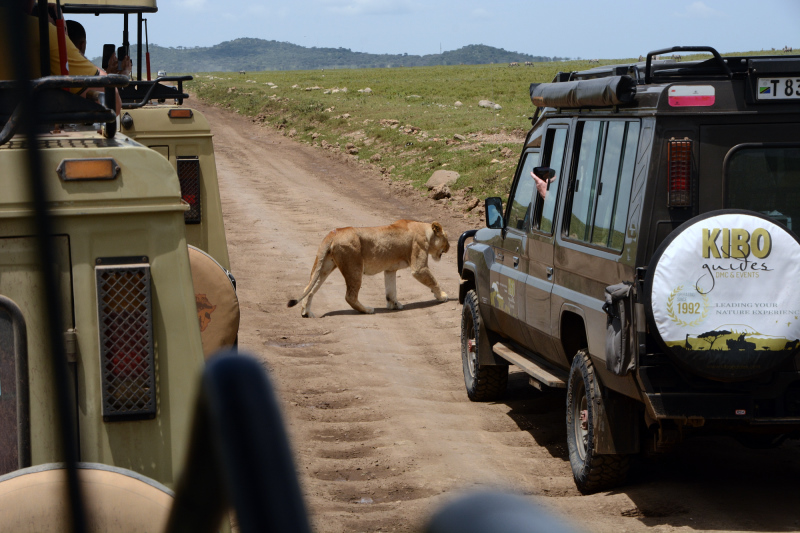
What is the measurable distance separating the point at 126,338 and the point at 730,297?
2.75 meters

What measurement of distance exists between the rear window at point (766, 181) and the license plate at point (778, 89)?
0.25 m

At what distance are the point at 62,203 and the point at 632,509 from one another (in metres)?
Result: 3.37

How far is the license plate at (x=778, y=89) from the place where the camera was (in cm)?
469

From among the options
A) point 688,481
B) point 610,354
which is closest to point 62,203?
point 610,354

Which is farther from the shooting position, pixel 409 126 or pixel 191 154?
pixel 409 126

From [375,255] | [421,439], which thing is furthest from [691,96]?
[375,255]

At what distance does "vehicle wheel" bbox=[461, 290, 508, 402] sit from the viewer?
7.30 m

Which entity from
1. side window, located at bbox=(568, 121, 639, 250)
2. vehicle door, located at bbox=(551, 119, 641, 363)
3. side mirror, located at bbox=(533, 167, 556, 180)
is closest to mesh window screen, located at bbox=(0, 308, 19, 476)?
vehicle door, located at bbox=(551, 119, 641, 363)

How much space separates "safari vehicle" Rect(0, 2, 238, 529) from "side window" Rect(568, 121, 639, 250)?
8.51 feet

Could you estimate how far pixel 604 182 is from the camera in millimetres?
5211

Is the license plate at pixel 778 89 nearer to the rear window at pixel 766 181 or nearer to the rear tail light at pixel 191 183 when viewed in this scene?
the rear window at pixel 766 181

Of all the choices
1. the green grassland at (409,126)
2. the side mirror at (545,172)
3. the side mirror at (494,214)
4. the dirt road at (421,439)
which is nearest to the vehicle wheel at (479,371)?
the dirt road at (421,439)

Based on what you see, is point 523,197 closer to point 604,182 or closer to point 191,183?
point 604,182

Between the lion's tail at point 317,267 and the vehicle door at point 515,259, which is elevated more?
the vehicle door at point 515,259
